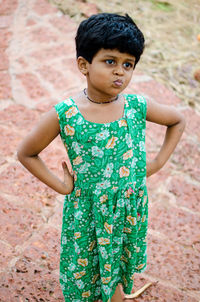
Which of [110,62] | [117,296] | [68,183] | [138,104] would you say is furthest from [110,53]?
[117,296]

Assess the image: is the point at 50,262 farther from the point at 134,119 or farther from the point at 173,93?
the point at 173,93

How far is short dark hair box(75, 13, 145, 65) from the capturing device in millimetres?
1178

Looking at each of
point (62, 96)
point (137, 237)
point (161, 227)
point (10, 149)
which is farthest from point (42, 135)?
point (62, 96)

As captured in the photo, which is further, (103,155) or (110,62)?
(103,155)

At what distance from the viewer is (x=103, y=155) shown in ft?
4.47

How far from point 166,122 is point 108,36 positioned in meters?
0.48

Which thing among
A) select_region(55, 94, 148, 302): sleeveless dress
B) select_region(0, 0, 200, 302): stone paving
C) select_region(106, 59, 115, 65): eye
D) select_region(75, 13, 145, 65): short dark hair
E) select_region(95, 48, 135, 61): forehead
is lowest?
select_region(0, 0, 200, 302): stone paving

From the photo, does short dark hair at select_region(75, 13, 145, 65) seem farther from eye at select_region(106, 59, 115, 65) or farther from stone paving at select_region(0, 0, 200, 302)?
stone paving at select_region(0, 0, 200, 302)

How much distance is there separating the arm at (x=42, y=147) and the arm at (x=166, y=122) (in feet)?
1.30

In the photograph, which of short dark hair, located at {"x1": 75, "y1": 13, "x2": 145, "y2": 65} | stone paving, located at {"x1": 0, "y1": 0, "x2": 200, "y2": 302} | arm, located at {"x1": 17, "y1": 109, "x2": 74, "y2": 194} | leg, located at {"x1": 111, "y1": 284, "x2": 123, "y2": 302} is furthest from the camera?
stone paving, located at {"x1": 0, "y1": 0, "x2": 200, "y2": 302}

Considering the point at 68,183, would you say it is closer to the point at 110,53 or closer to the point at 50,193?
the point at 110,53

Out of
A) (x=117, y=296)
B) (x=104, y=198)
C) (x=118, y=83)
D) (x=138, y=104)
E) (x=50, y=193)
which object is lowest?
(x=50, y=193)

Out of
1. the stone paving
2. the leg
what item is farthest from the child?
the stone paving

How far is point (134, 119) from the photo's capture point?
1.41 m
